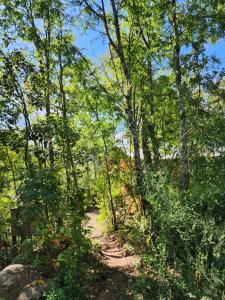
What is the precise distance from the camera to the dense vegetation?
4082 mm

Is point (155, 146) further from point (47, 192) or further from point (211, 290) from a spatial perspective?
point (211, 290)

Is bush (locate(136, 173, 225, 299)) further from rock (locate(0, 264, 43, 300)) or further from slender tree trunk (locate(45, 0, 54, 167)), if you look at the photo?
slender tree trunk (locate(45, 0, 54, 167))

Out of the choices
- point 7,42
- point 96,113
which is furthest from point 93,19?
point 96,113

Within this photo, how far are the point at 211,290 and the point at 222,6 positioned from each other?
6803 mm

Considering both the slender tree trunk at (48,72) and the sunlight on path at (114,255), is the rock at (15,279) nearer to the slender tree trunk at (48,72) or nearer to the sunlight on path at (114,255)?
the sunlight on path at (114,255)

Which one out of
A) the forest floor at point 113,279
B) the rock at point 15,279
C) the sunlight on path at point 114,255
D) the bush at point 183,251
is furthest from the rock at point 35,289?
the bush at point 183,251

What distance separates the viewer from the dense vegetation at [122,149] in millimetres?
4082

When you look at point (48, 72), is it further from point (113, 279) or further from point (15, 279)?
point (113, 279)

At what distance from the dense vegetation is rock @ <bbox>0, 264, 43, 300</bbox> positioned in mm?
244

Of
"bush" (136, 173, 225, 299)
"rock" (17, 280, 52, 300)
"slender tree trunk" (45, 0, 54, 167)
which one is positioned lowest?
"rock" (17, 280, 52, 300)

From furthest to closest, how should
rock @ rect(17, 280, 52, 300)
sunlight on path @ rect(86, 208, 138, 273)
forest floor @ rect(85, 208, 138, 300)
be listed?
1. sunlight on path @ rect(86, 208, 138, 273)
2. forest floor @ rect(85, 208, 138, 300)
3. rock @ rect(17, 280, 52, 300)

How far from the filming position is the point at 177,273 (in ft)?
13.8

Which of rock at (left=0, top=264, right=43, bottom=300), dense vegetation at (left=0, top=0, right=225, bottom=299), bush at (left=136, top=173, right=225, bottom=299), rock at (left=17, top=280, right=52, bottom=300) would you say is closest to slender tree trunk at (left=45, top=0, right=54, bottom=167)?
dense vegetation at (left=0, top=0, right=225, bottom=299)

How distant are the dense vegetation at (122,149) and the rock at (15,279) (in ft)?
0.80
